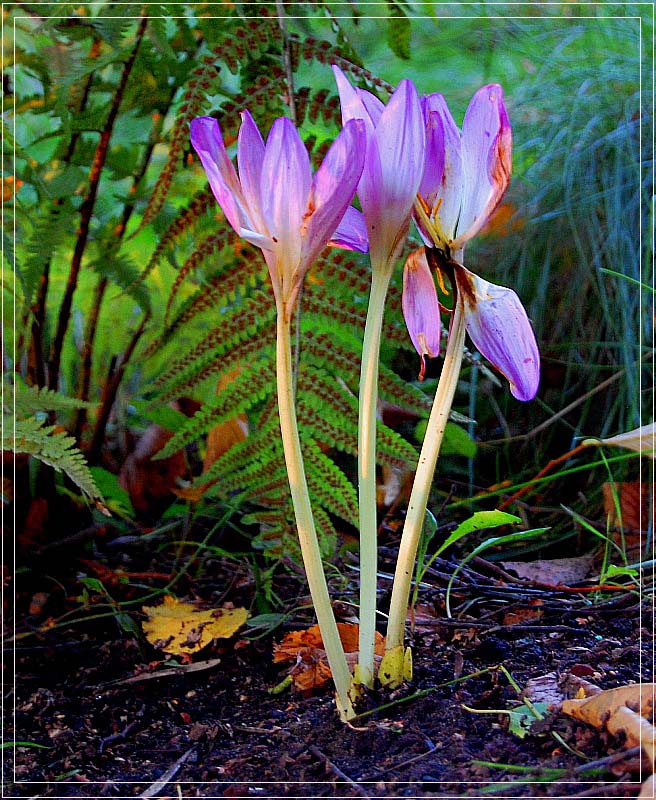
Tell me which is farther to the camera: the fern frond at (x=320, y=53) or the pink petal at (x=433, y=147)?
the fern frond at (x=320, y=53)

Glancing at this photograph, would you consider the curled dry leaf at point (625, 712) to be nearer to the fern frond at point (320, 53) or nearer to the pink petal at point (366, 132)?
the pink petal at point (366, 132)

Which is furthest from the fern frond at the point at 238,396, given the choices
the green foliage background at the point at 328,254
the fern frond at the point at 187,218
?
the fern frond at the point at 187,218

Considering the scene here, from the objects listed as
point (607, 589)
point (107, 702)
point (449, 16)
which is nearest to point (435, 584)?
point (607, 589)

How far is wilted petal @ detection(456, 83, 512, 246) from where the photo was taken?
379 millimetres

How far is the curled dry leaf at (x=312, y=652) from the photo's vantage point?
1.54 ft

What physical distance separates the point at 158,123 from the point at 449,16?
34 centimetres

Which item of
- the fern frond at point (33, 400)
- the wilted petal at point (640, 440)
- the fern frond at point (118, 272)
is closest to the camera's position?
the wilted petal at point (640, 440)

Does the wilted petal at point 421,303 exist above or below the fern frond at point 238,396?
above

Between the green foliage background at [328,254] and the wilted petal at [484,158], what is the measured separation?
0.14 m

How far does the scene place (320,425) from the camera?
55 centimetres

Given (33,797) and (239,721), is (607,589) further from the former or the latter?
(33,797)

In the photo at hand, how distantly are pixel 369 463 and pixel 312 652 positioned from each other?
0.51ft

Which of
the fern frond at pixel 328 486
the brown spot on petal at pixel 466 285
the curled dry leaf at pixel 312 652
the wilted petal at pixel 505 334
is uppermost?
the brown spot on petal at pixel 466 285

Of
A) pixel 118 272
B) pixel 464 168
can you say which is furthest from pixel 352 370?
pixel 118 272
